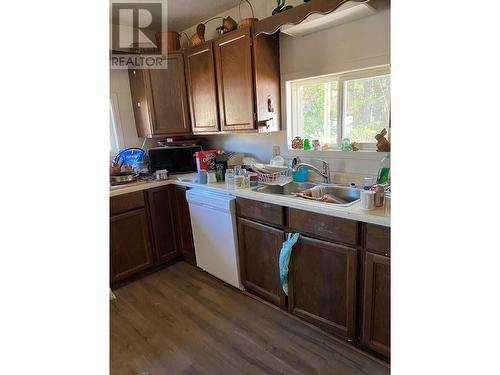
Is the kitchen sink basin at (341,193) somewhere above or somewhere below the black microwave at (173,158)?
below

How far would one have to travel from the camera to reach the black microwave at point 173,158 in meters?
2.67

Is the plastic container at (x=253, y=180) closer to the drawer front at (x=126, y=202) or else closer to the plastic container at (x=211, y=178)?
the plastic container at (x=211, y=178)

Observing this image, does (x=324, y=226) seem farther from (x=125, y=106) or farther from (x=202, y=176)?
(x=125, y=106)

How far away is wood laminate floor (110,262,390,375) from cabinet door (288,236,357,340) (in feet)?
0.46

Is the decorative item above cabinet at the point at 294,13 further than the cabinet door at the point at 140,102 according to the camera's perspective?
No

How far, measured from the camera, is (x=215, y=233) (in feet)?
7.11

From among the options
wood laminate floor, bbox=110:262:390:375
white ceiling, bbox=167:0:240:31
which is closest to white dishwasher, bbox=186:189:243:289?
wood laminate floor, bbox=110:262:390:375

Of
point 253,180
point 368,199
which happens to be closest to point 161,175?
point 253,180

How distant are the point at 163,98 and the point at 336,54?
5.22 ft

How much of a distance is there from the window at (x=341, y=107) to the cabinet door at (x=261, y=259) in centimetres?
85

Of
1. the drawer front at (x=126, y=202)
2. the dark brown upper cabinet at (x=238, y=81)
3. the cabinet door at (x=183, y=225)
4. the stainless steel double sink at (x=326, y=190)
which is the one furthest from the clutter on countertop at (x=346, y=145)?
the drawer front at (x=126, y=202)
